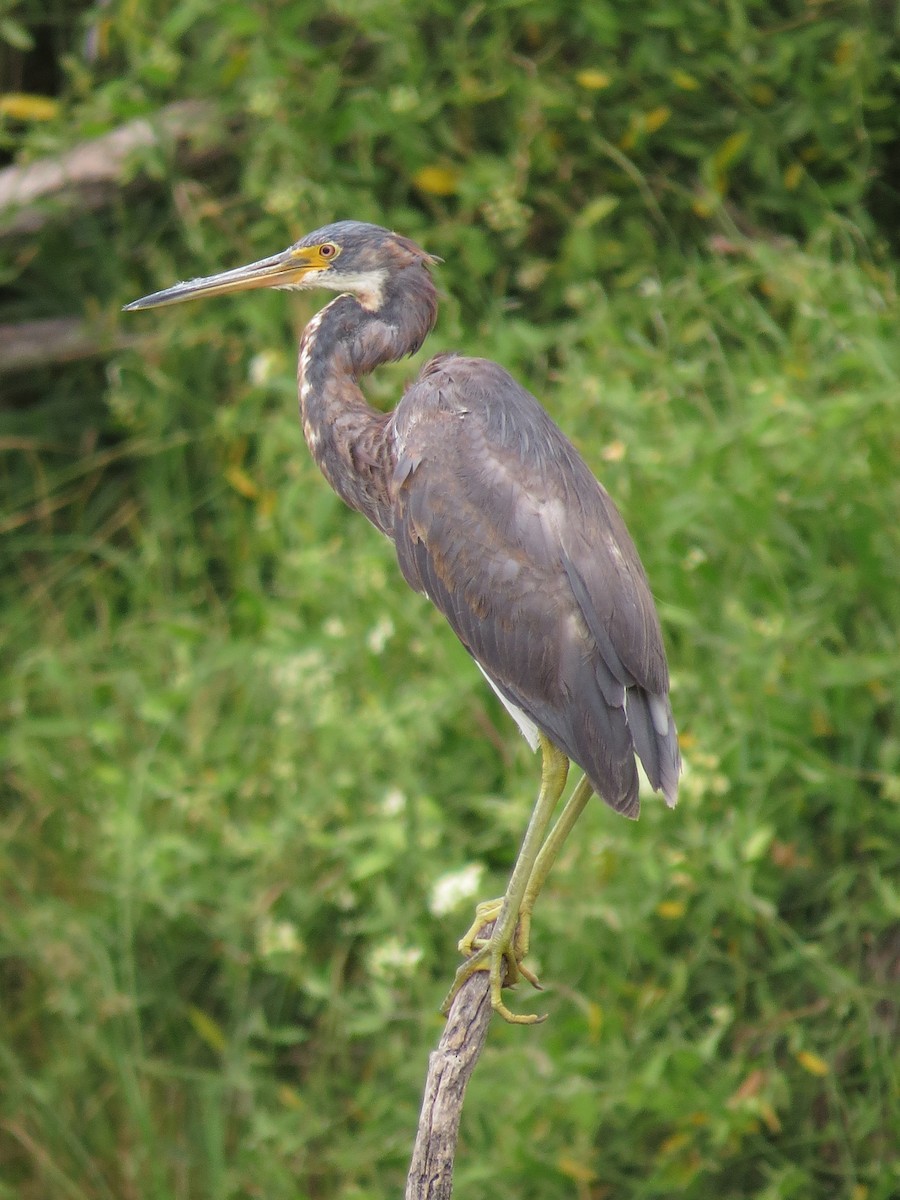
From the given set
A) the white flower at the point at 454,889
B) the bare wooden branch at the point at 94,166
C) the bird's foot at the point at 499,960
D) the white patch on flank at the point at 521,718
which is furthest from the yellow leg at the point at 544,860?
the bare wooden branch at the point at 94,166

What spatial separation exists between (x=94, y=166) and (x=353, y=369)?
230cm

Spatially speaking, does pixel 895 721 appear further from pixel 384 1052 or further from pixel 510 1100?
pixel 384 1052

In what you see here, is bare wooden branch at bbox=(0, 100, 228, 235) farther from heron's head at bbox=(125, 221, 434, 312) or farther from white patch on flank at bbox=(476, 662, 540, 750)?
white patch on flank at bbox=(476, 662, 540, 750)

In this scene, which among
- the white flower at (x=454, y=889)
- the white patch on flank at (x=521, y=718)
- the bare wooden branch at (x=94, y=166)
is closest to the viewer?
the white patch on flank at (x=521, y=718)

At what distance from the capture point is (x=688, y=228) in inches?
178

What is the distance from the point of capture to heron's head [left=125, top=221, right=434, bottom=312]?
277 centimetres

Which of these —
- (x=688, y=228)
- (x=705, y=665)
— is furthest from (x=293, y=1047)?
(x=688, y=228)

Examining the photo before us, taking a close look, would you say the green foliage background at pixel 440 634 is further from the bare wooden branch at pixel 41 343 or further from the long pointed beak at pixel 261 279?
the long pointed beak at pixel 261 279

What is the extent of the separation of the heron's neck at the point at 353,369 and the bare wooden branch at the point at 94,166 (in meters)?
2.09

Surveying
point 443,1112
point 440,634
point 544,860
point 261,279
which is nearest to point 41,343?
point 440,634

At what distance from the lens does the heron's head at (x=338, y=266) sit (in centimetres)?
277

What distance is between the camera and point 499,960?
2578 millimetres

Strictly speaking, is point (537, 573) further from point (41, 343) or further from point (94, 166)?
point (41, 343)

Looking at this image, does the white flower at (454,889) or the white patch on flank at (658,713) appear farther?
the white flower at (454,889)
